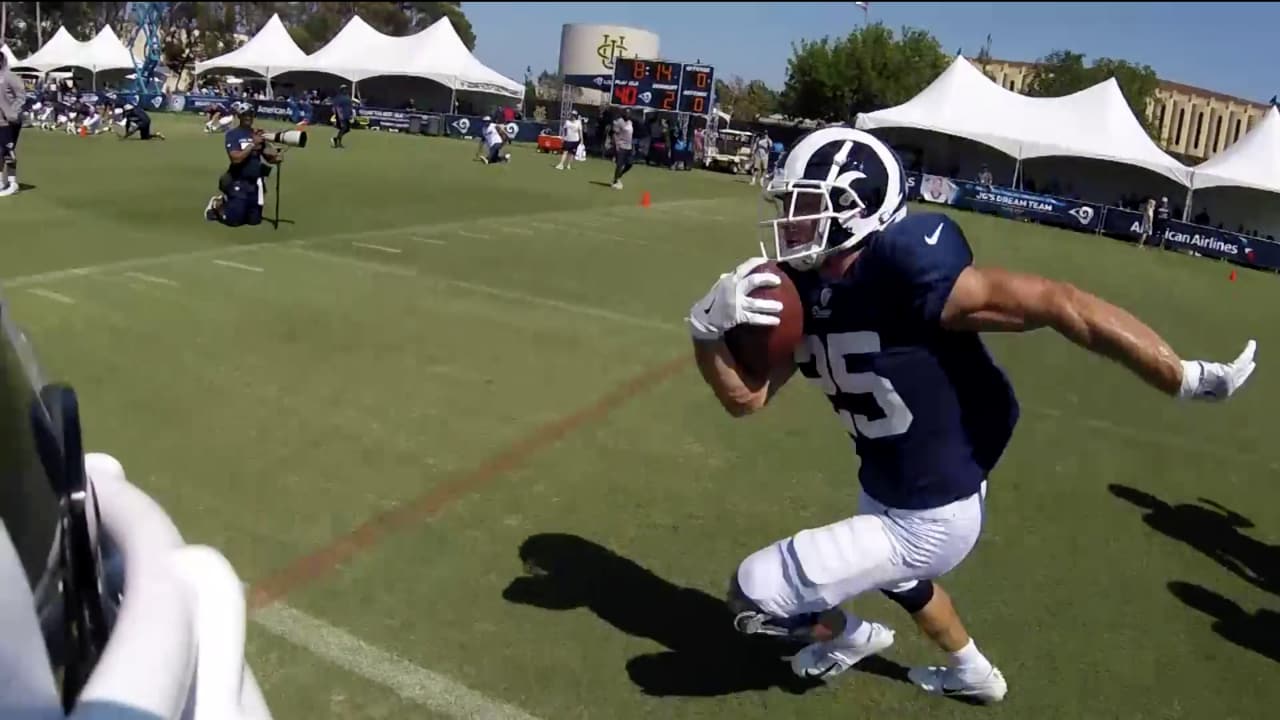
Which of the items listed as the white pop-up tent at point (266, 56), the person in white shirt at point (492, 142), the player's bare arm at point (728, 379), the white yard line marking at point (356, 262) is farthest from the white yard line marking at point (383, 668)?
the white pop-up tent at point (266, 56)

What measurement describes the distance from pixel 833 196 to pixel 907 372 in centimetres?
56

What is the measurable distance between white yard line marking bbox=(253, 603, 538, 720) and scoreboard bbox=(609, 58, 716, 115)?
3096 centimetres

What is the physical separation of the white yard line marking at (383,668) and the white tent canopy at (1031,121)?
92.4 ft

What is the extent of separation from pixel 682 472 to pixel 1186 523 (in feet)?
8.79

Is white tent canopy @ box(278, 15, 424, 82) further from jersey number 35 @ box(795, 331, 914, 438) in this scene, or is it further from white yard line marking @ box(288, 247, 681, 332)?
jersey number 35 @ box(795, 331, 914, 438)

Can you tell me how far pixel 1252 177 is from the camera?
86.0ft

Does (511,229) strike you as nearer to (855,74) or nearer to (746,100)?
(855,74)

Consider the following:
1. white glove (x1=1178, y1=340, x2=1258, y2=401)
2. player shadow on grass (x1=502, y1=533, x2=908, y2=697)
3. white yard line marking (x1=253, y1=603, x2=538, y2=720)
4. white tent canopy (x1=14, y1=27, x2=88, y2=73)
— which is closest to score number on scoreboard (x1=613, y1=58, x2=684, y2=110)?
white tent canopy (x1=14, y1=27, x2=88, y2=73)

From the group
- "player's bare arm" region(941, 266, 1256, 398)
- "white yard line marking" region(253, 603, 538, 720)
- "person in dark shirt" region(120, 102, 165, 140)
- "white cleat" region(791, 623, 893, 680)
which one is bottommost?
"white yard line marking" region(253, 603, 538, 720)

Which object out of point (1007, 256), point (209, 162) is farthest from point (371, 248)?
point (1007, 256)

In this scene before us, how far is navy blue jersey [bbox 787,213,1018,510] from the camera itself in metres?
3.03

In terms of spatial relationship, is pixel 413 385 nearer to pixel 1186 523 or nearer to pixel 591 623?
pixel 591 623

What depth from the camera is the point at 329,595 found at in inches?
155

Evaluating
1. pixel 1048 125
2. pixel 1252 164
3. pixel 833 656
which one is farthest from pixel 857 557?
pixel 1048 125
